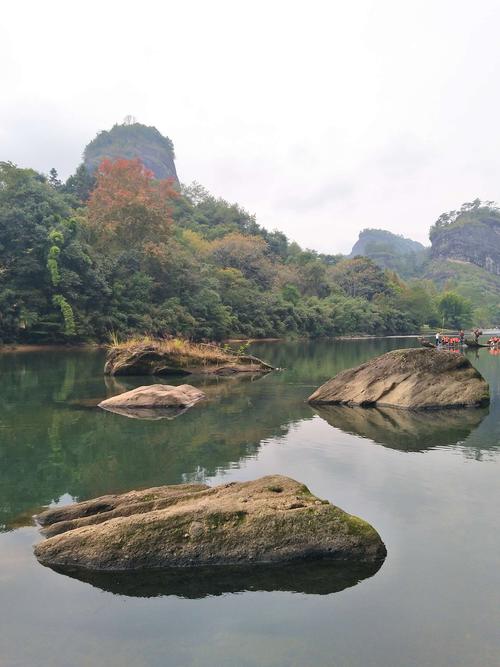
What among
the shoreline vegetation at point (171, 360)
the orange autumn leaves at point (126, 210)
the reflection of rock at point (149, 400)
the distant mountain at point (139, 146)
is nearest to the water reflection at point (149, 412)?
the reflection of rock at point (149, 400)

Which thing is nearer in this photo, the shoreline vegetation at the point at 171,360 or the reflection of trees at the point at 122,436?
the reflection of trees at the point at 122,436

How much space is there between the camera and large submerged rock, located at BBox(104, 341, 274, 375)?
75.4ft

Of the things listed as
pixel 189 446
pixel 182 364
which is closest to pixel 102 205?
pixel 182 364

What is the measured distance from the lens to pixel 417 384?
15828mm

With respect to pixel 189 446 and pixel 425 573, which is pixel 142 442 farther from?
pixel 425 573

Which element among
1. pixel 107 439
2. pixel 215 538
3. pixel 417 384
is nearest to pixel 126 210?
pixel 417 384

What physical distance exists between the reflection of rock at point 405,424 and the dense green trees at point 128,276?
2968cm

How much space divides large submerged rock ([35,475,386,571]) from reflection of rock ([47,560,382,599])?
92 millimetres

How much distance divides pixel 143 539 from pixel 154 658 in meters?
1.53

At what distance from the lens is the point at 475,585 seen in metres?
5.47

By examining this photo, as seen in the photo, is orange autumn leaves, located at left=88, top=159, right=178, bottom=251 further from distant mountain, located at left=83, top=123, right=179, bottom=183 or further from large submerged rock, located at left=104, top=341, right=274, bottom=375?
distant mountain, located at left=83, top=123, right=179, bottom=183

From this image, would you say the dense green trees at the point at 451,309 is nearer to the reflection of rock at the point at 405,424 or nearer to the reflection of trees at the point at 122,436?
the reflection of trees at the point at 122,436

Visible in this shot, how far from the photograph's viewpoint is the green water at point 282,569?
4.50 metres

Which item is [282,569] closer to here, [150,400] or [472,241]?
[150,400]
